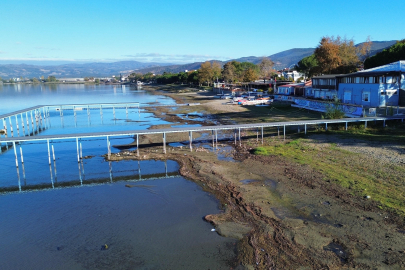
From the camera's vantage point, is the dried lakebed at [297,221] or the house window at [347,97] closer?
the dried lakebed at [297,221]

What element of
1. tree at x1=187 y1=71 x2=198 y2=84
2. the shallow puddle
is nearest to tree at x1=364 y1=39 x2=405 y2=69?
the shallow puddle

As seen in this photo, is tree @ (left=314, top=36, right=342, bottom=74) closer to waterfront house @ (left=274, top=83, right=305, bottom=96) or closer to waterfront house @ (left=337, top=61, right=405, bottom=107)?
waterfront house @ (left=274, top=83, right=305, bottom=96)

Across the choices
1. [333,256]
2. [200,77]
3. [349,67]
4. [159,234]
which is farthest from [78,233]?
[200,77]

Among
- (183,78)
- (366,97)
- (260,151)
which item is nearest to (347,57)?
(366,97)

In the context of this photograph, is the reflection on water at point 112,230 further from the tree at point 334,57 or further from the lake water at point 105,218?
the tree at point 334,57

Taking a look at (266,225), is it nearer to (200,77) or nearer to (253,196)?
(253,196)

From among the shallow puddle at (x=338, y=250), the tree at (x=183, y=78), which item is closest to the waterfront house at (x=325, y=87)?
the shallow puddle at (x=338, y=250)

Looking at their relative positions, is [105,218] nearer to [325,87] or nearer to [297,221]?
[297,221]
